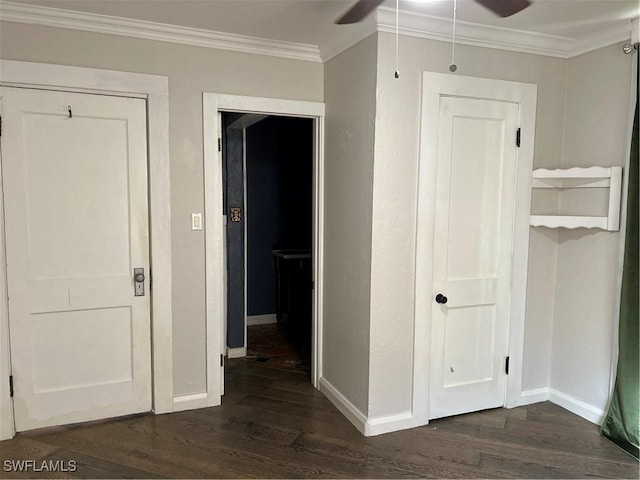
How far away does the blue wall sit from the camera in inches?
210

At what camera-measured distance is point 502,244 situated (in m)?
3.07

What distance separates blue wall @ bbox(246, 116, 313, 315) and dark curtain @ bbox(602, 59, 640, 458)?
3337 mm

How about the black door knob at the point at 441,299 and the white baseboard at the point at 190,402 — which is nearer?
the black door knob at the point at 441,299

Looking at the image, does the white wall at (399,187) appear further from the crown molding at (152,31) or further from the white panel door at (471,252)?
the crown molding at (152,31)

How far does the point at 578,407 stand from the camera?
10.2 feet

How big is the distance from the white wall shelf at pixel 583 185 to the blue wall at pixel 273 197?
2.80 metres

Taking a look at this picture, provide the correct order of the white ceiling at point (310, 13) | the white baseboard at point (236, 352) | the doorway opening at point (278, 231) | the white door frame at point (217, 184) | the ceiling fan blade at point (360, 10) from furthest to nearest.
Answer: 1. the doorway opening at point (278, 231)
2. the white baseboard at point (236, 352)
3. the white door frame at point (217, 184)
4. the white ceiling at point (310, 13)
5. the ceiling fan blade at point (360, 10)

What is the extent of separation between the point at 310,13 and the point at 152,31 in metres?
1.01

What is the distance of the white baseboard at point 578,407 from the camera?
2.98m

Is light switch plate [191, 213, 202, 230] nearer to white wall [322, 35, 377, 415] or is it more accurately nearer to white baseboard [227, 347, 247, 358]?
white wall [322, 35, 377, 415]

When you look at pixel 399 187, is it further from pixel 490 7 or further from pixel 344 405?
pixel 344 405

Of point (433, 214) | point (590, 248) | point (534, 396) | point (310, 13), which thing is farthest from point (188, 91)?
point (534, 396)

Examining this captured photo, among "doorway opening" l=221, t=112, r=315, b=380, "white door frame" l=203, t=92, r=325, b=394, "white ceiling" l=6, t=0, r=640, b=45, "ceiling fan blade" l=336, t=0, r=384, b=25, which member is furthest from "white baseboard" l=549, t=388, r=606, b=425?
"ceiling fan blade" l=336, t=0, r=384, b=25

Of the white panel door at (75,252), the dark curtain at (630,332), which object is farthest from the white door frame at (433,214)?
the white panel door at (75,252)
